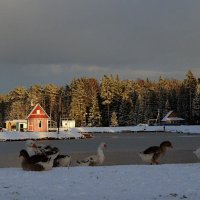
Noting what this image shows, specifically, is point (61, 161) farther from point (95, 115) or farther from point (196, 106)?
point (95, 115)

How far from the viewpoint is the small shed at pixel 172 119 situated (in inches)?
3378

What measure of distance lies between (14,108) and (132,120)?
5860cm

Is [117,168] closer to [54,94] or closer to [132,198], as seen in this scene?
[132,198]

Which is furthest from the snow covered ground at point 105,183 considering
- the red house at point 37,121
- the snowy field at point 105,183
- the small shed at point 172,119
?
the small shed at point 172,119

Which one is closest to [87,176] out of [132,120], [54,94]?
[132,120]

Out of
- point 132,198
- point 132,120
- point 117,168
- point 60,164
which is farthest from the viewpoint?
point 132,120

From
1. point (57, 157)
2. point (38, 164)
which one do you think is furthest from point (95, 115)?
point (38, 164)

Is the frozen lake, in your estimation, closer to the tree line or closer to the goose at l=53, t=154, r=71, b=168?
the goose at l=53, t=154, r=71, b=168

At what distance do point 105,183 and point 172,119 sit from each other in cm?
7746

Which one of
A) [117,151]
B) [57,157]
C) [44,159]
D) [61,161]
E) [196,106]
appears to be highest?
[196,106]

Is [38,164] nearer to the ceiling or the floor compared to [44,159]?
nearer to the floor

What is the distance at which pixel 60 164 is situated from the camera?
13.7 metres

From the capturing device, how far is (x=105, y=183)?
939 centimetres

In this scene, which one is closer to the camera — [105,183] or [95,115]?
[105,183]
